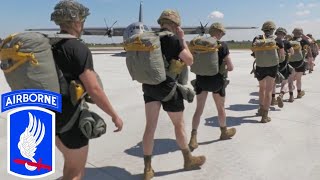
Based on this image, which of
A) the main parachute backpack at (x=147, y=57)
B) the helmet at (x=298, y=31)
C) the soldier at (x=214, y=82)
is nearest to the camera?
the main parachute backpack at (x=147, y=57)

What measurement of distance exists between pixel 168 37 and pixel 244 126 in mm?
3531

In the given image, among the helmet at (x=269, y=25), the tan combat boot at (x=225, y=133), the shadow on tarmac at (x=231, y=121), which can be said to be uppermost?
the helmet at (x=269, y=25)

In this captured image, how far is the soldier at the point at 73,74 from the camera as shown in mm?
2676

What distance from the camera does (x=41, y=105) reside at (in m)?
2.71

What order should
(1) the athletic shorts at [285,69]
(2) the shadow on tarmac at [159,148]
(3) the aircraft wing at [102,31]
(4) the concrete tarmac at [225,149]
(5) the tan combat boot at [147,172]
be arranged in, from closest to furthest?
1. (5) the tan combat boot at [147,172]
2. (4) the concrete tarmac at [225,149]
3. (2) the shadow on tarmac at [159,148]
4. (1) the athletic shorts at [285,69]
5. (3) the aircraft wing at [102,31]

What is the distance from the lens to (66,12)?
2781 mm

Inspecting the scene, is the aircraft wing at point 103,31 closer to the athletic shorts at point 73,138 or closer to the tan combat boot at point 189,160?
the tan combat boot at point 189,160

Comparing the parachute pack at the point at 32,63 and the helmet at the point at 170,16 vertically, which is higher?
the helmet at the point at 170,16

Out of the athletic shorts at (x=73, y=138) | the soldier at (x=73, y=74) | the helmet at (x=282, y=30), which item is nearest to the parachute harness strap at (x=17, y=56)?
the soldier at (x=73, y=74)

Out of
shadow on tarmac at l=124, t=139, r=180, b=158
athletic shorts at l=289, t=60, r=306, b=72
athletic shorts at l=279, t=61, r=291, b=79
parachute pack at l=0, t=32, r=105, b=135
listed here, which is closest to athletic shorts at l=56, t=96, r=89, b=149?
parachute pack at l=0, t=32, r=105, b=135

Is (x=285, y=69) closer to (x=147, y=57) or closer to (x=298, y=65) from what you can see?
(x=298, y=65)

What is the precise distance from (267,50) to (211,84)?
2.14 meters

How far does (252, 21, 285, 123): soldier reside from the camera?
22.3ft

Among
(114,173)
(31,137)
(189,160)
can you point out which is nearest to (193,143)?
(189,160)
